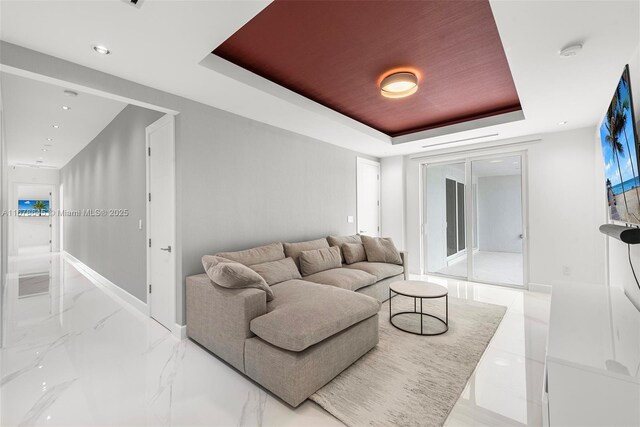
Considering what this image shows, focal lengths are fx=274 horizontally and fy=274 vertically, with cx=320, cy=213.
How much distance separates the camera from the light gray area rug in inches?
69.1

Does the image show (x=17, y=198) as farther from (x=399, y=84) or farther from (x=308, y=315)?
(x=399, y=84)

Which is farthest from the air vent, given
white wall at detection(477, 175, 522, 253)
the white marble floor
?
white wall at detection(477, 175, 522, 253)

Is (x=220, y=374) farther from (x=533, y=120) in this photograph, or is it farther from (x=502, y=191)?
(x=502, y=191)

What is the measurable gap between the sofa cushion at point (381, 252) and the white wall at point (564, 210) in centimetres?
206

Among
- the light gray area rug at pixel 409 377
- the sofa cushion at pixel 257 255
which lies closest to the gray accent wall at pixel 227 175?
the sofa cushion at pixel 257 255

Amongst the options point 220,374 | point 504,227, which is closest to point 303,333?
point 220,374

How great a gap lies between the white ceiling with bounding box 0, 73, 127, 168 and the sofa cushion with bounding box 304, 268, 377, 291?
144 inches

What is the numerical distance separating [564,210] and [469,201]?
4.22ft

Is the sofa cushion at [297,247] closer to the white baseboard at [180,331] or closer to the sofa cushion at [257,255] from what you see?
the sofa cushion at [257,255]

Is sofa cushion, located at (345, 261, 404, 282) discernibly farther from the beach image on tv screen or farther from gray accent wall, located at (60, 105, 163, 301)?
gray accent wall, located at (60, 105, 163, 301)

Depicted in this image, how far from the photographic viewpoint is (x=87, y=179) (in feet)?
19.1

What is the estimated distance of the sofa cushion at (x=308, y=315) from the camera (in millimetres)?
1853

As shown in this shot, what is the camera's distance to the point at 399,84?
2730 mm

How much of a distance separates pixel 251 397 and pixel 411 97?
11.2 ft
